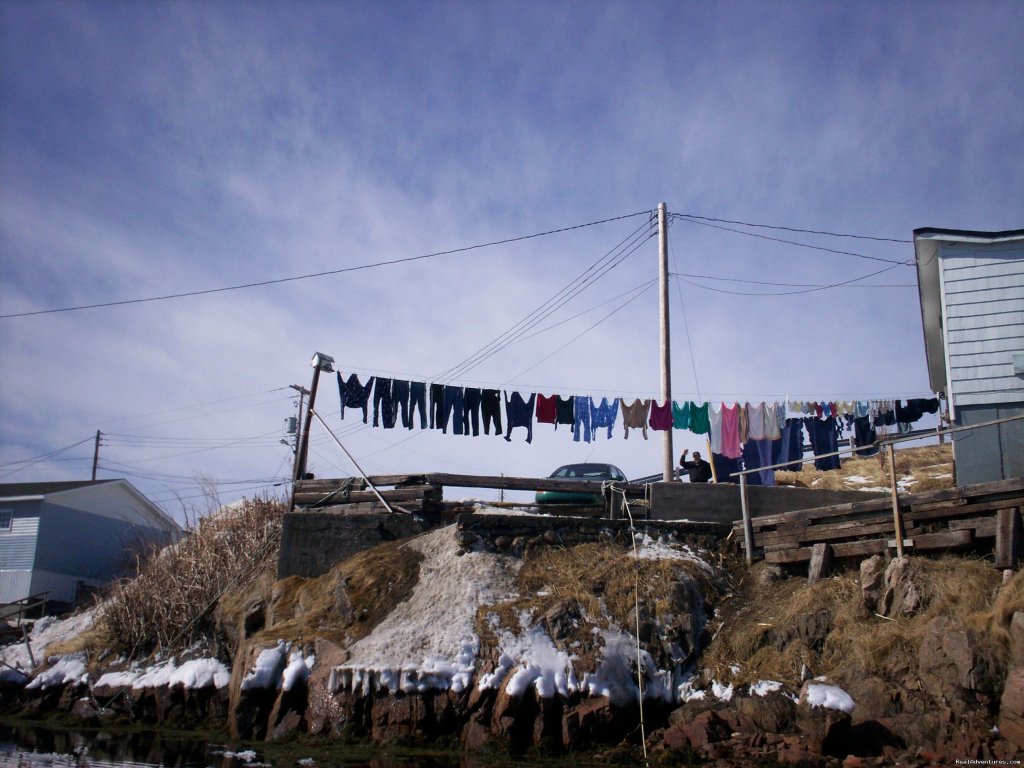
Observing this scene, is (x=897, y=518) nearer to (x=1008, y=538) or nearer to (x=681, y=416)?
(x=1008, y=538)

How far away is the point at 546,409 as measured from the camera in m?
19.7

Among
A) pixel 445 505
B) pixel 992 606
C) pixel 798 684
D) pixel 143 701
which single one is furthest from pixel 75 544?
pixel 992 606

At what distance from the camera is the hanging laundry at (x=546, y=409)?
19.7 meters

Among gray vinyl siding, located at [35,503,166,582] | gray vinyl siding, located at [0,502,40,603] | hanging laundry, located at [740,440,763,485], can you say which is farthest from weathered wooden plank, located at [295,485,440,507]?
gray vinyl siding, located at [0,502,40,603]

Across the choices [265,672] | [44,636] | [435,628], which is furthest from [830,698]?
[44,636]

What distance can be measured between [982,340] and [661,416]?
6773 millimetres

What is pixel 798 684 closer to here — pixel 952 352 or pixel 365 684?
pixel 365 684

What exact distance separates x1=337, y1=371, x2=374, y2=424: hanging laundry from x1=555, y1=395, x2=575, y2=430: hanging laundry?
4540 mm

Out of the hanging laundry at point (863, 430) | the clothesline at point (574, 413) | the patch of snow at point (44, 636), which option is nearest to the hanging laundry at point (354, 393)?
the clothesline at point (574, 413)

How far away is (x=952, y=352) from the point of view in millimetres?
16078

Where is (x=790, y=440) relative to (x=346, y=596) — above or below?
above

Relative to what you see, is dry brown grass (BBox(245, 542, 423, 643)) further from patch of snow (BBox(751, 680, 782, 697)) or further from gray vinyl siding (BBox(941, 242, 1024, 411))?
gray vinyl siding (BBox(941, 242, 1024, 411))

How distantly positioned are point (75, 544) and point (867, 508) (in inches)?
1260

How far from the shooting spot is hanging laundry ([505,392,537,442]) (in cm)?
1950
